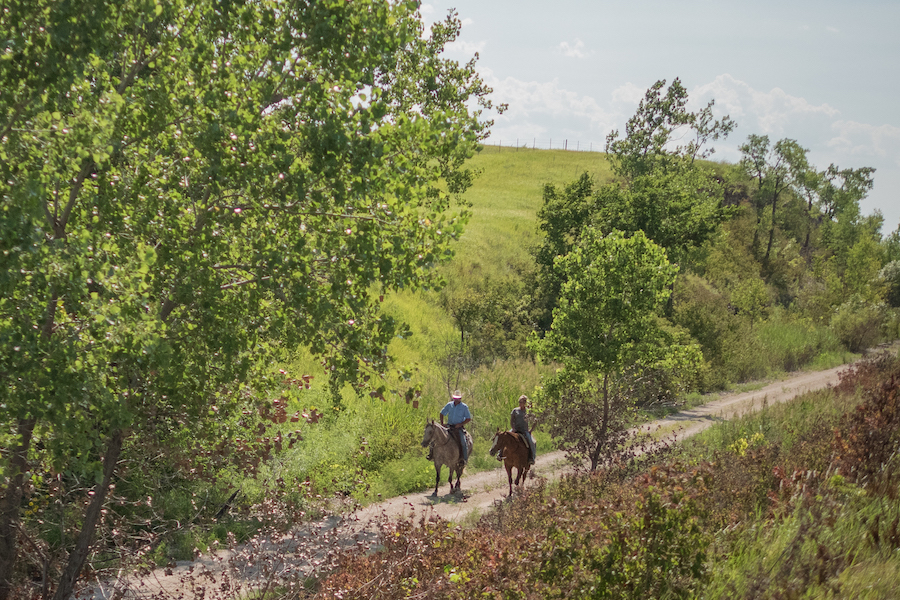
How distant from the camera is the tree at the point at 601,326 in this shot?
1362 centimetres

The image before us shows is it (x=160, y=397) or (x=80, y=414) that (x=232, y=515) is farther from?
(x=80, y=414)

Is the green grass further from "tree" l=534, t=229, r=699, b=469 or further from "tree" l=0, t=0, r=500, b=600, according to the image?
"tree" l=0, t=0, r=500, b=600

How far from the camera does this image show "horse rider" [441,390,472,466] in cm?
1475

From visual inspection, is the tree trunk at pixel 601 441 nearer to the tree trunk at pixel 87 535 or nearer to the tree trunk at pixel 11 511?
the tree trunk at pixel 87 535

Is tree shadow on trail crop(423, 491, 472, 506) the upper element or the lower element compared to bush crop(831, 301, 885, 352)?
lower

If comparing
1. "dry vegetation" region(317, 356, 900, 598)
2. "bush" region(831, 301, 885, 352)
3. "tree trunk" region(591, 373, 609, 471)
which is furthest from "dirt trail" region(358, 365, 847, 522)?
"bush" region(831, 301, 885, 352)

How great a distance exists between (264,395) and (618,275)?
9104 mm

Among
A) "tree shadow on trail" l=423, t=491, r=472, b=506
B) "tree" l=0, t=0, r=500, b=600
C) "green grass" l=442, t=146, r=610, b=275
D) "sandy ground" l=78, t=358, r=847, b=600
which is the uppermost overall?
"green grass" l=442, t=146, r=610, b=275

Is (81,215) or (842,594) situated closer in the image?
(842,594)

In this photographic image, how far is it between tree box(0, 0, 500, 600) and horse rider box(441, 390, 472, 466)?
7974mm

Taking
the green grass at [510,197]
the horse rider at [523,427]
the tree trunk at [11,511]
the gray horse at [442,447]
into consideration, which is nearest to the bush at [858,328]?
the green grass at [510,197]

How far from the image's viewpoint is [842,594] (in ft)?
14.4

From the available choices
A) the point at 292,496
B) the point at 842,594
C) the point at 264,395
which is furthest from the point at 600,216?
the point at 842,594

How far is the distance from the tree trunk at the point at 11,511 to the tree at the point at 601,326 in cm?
1003
